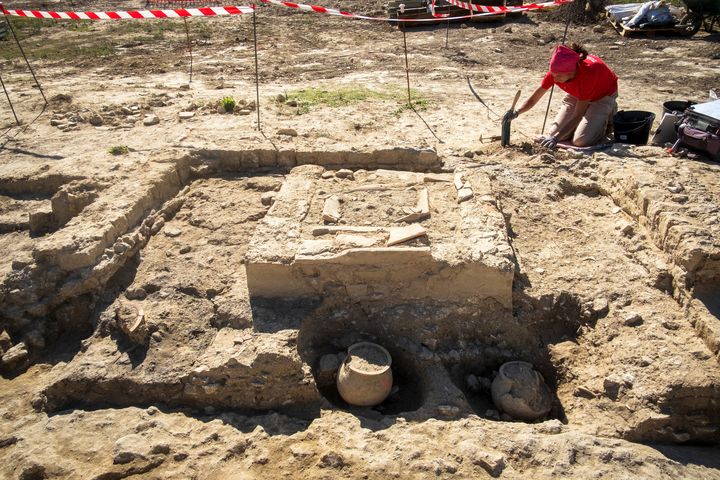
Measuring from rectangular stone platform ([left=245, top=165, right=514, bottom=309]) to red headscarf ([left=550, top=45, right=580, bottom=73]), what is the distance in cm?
222

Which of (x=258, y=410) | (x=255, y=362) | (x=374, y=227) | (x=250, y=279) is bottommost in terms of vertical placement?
(x=258, y=410)

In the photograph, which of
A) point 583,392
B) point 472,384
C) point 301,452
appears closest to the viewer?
point 301,452

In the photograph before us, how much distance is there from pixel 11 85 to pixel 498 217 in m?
10.1

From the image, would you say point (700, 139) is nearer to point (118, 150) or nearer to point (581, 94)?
point (581, 94)

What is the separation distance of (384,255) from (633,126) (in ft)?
13.9

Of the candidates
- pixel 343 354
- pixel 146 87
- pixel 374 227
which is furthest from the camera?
pixel 146 87

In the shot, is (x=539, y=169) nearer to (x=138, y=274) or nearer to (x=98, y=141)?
(x=138, y=274)

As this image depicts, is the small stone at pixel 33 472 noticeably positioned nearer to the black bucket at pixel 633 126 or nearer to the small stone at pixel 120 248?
the small stone at pixel 120 248

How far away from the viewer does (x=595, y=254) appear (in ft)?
14.3

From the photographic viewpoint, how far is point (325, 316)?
3.98 m

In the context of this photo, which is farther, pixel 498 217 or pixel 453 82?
pixel 453 82

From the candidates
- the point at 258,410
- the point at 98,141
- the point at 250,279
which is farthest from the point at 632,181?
the point at 98,141

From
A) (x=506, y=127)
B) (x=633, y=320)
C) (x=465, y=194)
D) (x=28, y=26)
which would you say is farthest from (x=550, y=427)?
(x=28, y=26)

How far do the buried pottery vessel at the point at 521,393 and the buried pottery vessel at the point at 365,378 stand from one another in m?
0.81
